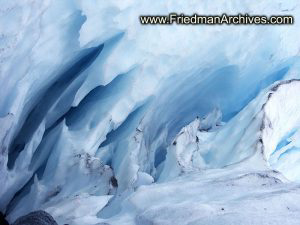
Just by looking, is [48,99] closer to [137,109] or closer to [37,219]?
[137,109]

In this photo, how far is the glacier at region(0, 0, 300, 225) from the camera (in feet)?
7.86

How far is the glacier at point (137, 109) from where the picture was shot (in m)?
2.40

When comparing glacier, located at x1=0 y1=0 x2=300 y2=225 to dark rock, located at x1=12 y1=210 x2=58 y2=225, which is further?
glacier, located at x1=0 y1=0 x2=300 y2=225

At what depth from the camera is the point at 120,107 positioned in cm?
313

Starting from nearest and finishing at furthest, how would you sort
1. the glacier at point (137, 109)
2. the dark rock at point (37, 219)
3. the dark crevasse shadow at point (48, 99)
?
the dark rock at point (37, 219), the glacier at point (137, 109), the dark crevasse shadow at point (48, 99)

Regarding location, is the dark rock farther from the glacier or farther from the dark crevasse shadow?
the dark crevasse shadow

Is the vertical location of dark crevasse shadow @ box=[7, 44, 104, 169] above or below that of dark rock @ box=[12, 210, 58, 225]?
above

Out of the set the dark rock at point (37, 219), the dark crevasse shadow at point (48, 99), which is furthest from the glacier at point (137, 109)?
the dark rock at point (37, 219)

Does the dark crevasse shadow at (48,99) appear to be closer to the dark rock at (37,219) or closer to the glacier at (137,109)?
the glacier at (137,109)

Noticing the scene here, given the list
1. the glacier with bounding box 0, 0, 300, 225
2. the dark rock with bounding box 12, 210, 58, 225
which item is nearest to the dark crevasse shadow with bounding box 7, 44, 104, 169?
the glacier with bounding box 0, 0, 300, 225

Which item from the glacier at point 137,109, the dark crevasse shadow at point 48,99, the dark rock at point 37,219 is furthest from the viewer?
the dark crevasse shadow at point 48,99

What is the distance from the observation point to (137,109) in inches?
132

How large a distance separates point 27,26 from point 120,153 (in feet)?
3.89

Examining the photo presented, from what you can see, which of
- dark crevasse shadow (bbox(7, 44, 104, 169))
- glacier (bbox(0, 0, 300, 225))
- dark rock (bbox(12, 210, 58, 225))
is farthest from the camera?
dark crevasse shadow (bbox(7, 44, 104, 169))
